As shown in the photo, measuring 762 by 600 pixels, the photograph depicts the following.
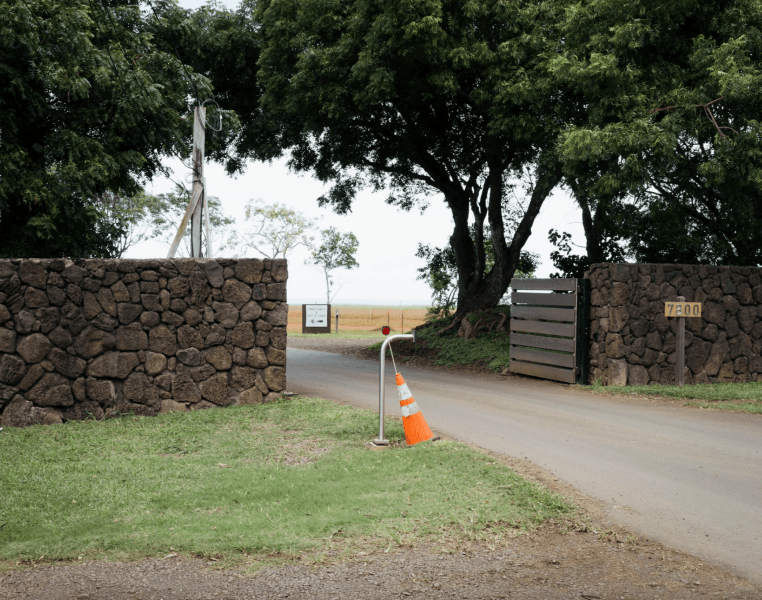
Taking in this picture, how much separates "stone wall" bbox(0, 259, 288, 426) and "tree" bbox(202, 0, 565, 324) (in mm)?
7980

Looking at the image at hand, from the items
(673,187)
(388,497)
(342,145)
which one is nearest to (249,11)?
(342,145)

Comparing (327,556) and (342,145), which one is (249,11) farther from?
(327,556)

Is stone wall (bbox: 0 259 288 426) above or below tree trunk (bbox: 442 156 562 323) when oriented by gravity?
below

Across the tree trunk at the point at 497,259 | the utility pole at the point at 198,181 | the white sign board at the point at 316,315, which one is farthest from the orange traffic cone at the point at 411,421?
the white sign board at the point at 316,315

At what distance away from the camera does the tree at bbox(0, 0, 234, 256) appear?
628 inches

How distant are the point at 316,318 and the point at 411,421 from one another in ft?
86.6

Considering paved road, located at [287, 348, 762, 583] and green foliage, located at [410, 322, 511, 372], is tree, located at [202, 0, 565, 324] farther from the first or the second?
paved road, located at [287, 348, 762, 583]

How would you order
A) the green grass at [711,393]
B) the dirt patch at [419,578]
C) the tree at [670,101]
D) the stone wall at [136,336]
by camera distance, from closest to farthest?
the dirt patch at [419,578] → the stone wall at [136,336] → the green grass at [711,393] → the tree at [670,101]

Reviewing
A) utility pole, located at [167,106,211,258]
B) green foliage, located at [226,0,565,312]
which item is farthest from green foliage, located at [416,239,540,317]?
utility pole, located at [167,106,211,258]

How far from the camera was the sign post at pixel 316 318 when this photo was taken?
33688mm

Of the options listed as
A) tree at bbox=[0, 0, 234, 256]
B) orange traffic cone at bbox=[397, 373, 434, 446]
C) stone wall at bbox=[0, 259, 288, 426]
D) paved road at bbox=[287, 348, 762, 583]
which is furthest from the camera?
tree at bbox=[0, 0, 234, 256]

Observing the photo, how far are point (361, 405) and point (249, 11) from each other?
1648 cm

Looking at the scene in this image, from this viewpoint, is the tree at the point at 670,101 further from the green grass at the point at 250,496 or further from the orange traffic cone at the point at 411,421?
the green grass at the point at 250,496

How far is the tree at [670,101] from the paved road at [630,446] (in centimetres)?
473
